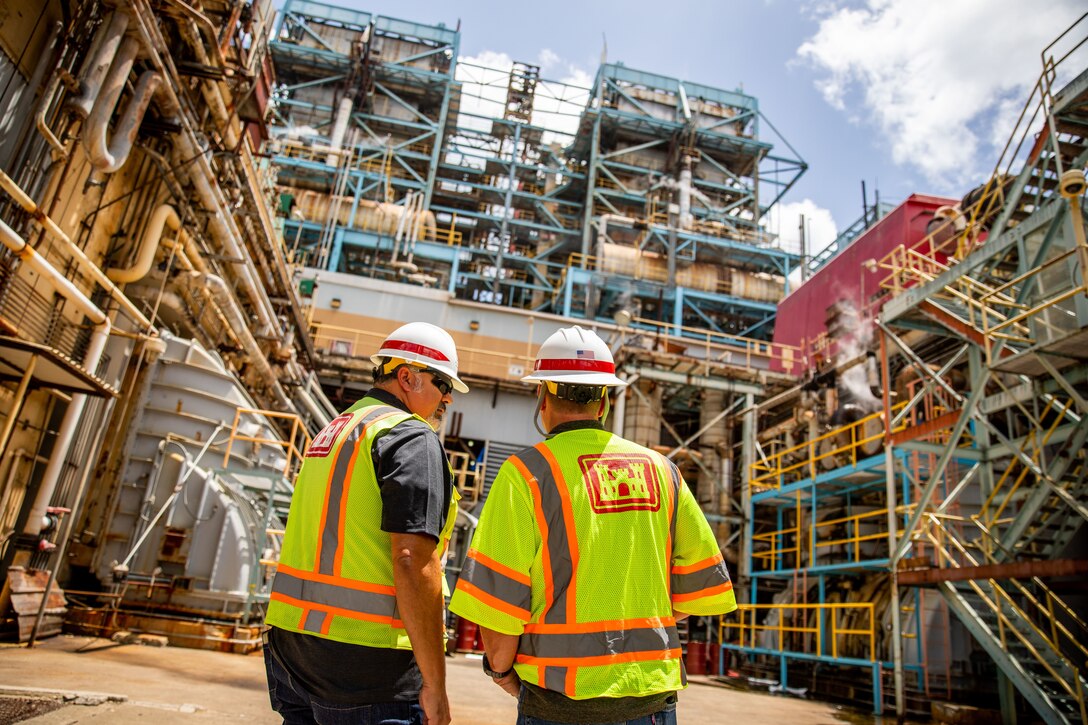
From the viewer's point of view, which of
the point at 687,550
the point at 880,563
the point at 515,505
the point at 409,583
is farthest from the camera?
the point at 880,563

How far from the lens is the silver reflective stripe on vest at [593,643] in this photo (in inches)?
73.2

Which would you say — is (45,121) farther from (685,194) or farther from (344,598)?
(685,194)

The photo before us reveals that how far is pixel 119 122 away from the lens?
23.6ft

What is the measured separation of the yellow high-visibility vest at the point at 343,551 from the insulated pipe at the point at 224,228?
775 centimetres

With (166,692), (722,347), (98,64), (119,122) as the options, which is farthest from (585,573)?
(722,347)

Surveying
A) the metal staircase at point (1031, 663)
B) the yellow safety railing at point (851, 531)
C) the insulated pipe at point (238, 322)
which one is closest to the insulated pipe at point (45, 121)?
the insulated pipe at point (238, 322)

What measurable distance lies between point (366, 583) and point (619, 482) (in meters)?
→ 0.80

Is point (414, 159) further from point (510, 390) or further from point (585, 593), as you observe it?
point (585, 593)

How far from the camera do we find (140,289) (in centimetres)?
902

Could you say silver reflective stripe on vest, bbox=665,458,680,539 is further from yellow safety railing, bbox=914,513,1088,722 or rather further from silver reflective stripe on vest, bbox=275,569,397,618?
yellow safety railing, bbox=914,513,1088,722

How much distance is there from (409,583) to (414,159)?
115 feet

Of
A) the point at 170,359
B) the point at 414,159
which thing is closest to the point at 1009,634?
the point at 170,359

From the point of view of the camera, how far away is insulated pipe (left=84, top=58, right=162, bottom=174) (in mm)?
6223

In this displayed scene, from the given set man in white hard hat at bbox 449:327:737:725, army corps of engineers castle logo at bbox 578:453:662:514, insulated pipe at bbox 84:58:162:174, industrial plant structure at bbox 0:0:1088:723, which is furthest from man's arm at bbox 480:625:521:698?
insulated pipe at bbox 84:58:162:174
